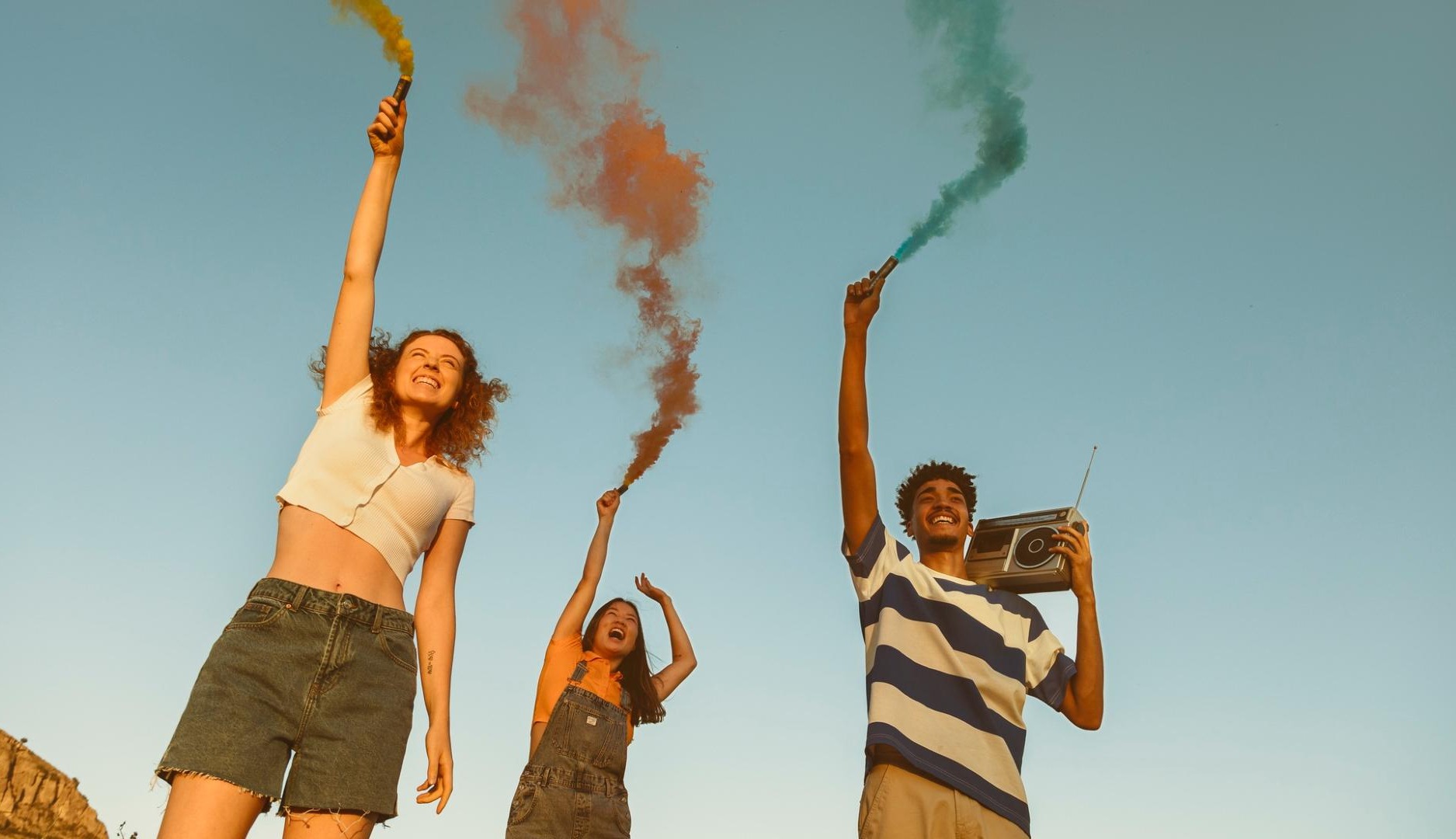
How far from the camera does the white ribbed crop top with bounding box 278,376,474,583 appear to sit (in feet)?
12.3

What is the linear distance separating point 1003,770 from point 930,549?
50.3 inches

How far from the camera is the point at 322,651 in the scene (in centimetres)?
349

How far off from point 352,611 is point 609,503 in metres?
5.41

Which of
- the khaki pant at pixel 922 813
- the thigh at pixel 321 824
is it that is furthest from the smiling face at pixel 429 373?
the khaki pant at pixel 922 813

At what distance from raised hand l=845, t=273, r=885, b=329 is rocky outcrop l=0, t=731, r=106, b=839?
11.4 m

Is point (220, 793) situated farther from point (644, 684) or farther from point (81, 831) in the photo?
point (81, 831)

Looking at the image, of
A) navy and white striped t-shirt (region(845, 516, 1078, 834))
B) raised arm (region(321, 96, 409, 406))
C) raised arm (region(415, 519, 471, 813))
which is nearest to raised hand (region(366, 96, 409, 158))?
raised arm (region(321, 96, 409, 406))

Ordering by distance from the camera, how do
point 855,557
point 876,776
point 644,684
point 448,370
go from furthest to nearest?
point 644,684 < point 855,557 < point 876,776 < point 448,370

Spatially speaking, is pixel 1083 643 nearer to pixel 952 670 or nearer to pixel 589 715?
pixel 952 670

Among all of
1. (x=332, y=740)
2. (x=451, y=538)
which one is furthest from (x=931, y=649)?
(x=332, y=740)

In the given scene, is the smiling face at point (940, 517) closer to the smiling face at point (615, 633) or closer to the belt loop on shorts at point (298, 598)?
the smiling face at point (615, 633)

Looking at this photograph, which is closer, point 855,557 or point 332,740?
point 332,740

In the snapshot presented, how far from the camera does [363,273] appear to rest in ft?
13.5

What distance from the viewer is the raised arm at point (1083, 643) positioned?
5.29 metres
